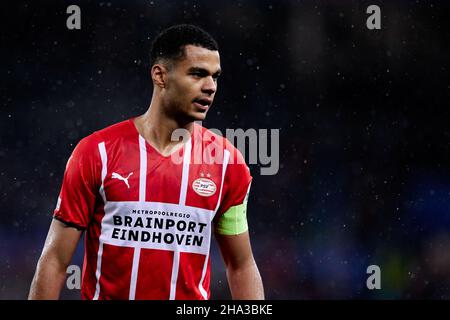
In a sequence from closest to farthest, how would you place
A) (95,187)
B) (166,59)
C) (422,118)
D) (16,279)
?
(95,187) < (166,59) < (16,279) < (422,118)

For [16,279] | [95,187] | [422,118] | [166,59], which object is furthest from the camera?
[422,118]

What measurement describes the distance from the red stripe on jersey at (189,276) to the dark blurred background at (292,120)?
496 cm

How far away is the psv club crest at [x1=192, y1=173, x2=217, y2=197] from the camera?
3488 millimetres

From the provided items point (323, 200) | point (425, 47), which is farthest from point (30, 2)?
point (425, 47)

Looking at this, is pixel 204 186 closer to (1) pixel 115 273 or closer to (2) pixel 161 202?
(2) pixel 161 202

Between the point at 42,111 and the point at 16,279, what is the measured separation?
1.83 meters

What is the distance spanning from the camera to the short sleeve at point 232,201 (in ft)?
11.8

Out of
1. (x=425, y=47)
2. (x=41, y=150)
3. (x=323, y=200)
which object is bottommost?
(x=323, y=200)

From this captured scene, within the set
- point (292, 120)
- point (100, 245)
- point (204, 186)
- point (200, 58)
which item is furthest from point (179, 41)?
point (292, 120)

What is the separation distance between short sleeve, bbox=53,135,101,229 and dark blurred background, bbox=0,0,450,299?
16.5 feet

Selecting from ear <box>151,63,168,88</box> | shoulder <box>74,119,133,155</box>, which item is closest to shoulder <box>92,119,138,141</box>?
shoulder <box>74,119,133,155</box>

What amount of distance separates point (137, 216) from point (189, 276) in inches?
14.0

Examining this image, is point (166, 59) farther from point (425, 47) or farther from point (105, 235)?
point (425, 47)

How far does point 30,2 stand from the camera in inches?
334
